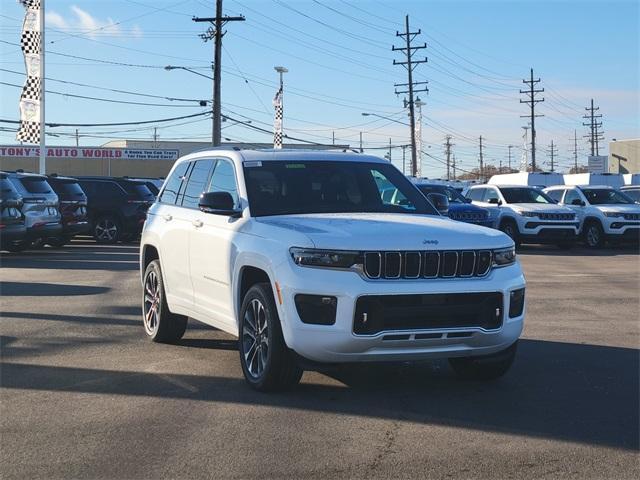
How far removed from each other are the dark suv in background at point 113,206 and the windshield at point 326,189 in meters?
16.3

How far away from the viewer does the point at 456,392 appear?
6.39 meters

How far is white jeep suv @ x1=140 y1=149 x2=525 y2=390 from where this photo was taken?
572 centimetres

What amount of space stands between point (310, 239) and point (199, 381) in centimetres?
172

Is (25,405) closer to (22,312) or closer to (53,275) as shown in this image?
(22,312)

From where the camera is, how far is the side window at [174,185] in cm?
841

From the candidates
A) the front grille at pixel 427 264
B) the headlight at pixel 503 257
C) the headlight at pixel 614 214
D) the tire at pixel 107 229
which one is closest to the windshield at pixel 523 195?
the headlight at pixel 614 214

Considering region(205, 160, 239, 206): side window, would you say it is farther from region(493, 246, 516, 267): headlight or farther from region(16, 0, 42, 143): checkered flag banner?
region(16, 0, 42, 143): checkered flag banner

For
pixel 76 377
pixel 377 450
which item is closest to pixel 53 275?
pixel 76 377

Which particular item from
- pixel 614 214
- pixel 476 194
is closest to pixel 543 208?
pixel 614 214

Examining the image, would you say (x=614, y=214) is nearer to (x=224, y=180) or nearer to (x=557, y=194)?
(x=557, y=194)

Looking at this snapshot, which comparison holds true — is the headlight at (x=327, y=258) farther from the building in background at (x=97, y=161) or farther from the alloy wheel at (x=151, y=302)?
the building in background at (x=97, y=161)

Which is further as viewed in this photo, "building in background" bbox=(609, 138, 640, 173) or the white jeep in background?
"building in background" bbox=(609, 138, 640, 173)

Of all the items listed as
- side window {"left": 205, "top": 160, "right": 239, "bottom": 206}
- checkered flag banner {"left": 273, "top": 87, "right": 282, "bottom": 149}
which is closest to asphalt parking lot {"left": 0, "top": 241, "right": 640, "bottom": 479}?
side window {"left": 205, "top": 160, "right": 239, "bottom": 206}

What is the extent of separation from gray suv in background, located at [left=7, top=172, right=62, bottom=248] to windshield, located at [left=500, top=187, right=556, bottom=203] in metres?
12.2
